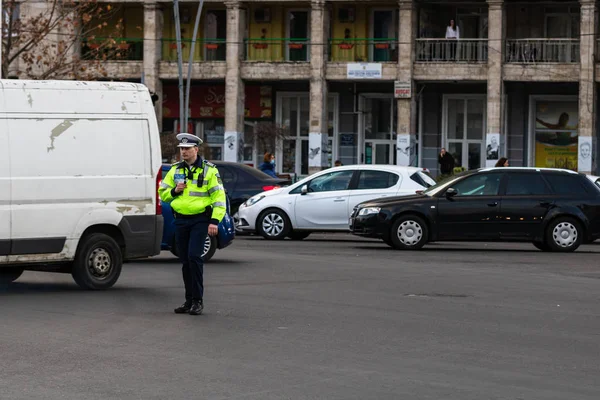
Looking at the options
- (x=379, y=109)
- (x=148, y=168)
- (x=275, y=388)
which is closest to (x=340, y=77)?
(x=379, y=109)

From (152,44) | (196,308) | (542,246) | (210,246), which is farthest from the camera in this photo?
(152,44)

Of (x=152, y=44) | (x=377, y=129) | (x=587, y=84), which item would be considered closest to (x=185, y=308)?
(x=587, y=84)

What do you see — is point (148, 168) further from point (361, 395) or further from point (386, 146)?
point (386, 146)

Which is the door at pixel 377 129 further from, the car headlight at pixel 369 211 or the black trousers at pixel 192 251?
the black trousers at pixel 192 251

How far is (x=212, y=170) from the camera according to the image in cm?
1252

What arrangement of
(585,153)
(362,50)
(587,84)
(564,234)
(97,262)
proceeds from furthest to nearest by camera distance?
(362,50) → (585,153) → (587,84) → (564,234) → (97,262)

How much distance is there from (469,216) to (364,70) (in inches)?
1178

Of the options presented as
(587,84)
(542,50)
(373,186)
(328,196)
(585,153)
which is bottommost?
(328,196)

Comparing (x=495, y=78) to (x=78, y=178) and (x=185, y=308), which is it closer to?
(x=78, y=178)

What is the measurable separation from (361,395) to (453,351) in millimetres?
2207

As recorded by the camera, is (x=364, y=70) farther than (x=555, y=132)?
No

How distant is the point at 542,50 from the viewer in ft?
167

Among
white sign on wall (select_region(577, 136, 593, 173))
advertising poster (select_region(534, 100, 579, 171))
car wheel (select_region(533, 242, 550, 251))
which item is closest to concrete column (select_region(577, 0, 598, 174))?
white sign on wall (select_region(577, 136, 593, 173))

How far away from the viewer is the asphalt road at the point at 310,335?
836cm
